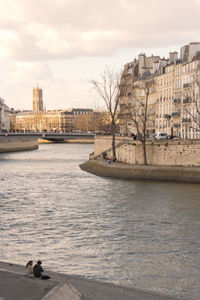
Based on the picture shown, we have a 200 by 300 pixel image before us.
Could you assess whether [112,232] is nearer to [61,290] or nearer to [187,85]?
[61,290]

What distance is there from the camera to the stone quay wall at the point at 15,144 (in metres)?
101

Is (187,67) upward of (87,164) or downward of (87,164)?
upward

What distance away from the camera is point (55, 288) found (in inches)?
475

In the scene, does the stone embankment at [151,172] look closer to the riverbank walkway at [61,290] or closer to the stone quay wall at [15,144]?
the riverbank walkway at [61,290]

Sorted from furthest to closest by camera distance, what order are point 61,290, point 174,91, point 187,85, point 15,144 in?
point 15,144, point 174,91, point 187,85, point 61,290

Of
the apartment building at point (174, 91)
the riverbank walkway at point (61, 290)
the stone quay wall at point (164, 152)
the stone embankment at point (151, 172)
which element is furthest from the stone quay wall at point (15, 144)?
the riverbank walkway at point (61, 290)

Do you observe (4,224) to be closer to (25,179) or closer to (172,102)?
(25,179)

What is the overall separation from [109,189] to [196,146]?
11.8 metres

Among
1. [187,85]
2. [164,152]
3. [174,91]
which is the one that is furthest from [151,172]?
[174,91]

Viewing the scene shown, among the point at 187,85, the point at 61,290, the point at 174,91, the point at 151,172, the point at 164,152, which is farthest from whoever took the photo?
the point at 174,91

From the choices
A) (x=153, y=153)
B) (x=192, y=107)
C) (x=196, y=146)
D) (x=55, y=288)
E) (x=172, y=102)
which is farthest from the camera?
(x=172, y=102)

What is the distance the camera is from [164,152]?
4928cm

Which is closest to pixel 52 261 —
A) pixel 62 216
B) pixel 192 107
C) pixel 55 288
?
pixel 55 288

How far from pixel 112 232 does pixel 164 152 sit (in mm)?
26753
